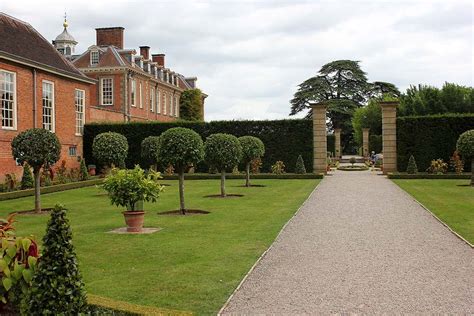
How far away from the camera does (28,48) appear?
1046 inches

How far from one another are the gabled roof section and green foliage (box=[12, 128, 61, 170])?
9637 mm

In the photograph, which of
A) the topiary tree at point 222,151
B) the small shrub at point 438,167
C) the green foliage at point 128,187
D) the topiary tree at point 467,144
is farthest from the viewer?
the small shrub at point 438,167

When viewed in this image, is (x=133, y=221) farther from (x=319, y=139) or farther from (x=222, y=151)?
(x=319, y=139)

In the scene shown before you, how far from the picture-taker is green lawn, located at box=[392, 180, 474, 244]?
11.2 metres

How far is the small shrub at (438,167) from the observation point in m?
27.2

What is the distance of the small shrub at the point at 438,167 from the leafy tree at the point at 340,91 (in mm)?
34623

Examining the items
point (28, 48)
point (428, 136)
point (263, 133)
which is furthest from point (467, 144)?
point (28, 48)

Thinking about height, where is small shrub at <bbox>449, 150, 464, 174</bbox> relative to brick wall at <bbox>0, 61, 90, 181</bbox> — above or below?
below

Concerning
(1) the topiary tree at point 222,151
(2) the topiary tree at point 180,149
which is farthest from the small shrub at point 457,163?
(2) the topiary tree at point 180,149

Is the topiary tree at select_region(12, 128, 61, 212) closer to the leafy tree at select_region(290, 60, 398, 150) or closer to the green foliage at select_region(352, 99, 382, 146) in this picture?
the green foliage at select_region(352, 99, 382, 146)

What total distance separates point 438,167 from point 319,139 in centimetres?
644

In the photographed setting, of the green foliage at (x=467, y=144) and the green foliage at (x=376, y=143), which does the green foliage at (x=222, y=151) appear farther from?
the green foliage at (x=376, y=143)

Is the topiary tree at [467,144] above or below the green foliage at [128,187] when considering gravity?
above

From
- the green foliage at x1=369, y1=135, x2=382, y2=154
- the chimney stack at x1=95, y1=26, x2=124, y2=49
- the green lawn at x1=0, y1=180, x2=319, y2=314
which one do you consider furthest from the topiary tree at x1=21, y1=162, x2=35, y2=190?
the green foliage at x1=369, y1=135, x2=382, y2=154
